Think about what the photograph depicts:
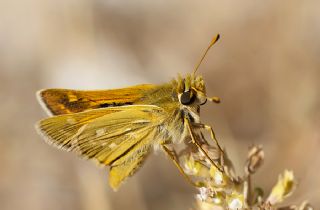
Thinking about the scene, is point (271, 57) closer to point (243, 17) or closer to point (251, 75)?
point (251, 75)

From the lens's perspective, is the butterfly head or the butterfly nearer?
the butterfly head

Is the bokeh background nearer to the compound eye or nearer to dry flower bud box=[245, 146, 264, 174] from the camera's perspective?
dry flower bud box=[245, 146, 264, 174]

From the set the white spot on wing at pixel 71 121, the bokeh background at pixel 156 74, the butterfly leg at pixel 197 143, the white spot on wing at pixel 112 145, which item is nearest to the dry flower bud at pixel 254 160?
the butterfly leg at pixel 197 143

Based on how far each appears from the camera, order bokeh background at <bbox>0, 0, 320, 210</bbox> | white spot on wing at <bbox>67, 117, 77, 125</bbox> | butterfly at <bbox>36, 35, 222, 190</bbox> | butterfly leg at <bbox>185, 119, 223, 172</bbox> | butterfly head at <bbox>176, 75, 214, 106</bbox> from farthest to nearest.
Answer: bokeh background at <bbox>0, 0, 320, 210</bbox> → white spot on wing at <bbox>67, 117, 77, 125</bbox> → butterfly at <bbox>36, 35, 222, 190</bbox> → butterfly head at <bbox>176, 75, 214, 106</bbox> → butterfly leg at <bbox>185, 119, 223, 172</bbox>

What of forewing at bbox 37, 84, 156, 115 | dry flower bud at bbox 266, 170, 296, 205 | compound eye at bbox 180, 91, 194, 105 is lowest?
dry flower bud at bbox 266, 170, 296, 205

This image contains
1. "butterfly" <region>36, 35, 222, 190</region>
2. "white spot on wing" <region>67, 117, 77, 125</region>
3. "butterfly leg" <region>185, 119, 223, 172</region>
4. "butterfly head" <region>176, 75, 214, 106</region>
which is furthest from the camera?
"white spot on wing" <region>67, 117, 77, 125</region>

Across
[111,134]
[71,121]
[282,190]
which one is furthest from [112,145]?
[282,190]

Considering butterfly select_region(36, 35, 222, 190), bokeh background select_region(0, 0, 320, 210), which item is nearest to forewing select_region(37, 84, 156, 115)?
butterfly select_region(36, 35, 222, 190)
